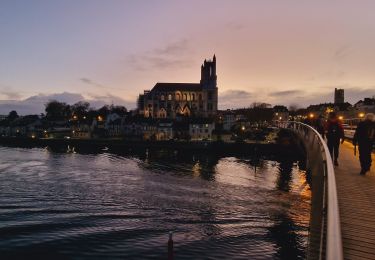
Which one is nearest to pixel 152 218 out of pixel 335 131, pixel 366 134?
pixel 335 131

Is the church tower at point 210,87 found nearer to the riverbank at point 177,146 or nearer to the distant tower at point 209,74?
the distant tower at point 209,74

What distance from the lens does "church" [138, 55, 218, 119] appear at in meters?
192

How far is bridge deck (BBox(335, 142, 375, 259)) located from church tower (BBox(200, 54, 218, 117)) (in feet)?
582

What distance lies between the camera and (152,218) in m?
25.5

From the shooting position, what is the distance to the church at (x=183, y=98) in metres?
192

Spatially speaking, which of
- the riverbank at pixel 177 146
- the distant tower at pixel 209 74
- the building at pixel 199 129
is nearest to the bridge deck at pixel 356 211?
the riverbank at pixel 177 146

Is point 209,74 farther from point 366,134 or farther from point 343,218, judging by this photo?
point 343,218

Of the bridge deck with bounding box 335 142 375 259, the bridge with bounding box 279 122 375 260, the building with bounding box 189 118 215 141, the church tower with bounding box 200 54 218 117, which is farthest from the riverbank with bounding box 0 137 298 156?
the church tower with bounding box 200 54 218 117

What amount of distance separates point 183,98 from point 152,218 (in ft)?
572

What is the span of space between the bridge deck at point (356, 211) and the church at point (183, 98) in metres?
174

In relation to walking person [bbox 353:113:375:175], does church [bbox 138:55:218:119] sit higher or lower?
higher

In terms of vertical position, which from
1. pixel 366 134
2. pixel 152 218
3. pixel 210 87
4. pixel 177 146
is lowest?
pixel 152 218

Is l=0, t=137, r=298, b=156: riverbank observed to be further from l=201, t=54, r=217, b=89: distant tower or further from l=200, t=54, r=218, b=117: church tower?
l=201, t=54, r=217, b=89: distant tower

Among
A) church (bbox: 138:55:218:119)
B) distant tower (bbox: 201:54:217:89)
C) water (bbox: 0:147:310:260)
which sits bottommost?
water (bbox: 0:147:310:260)
